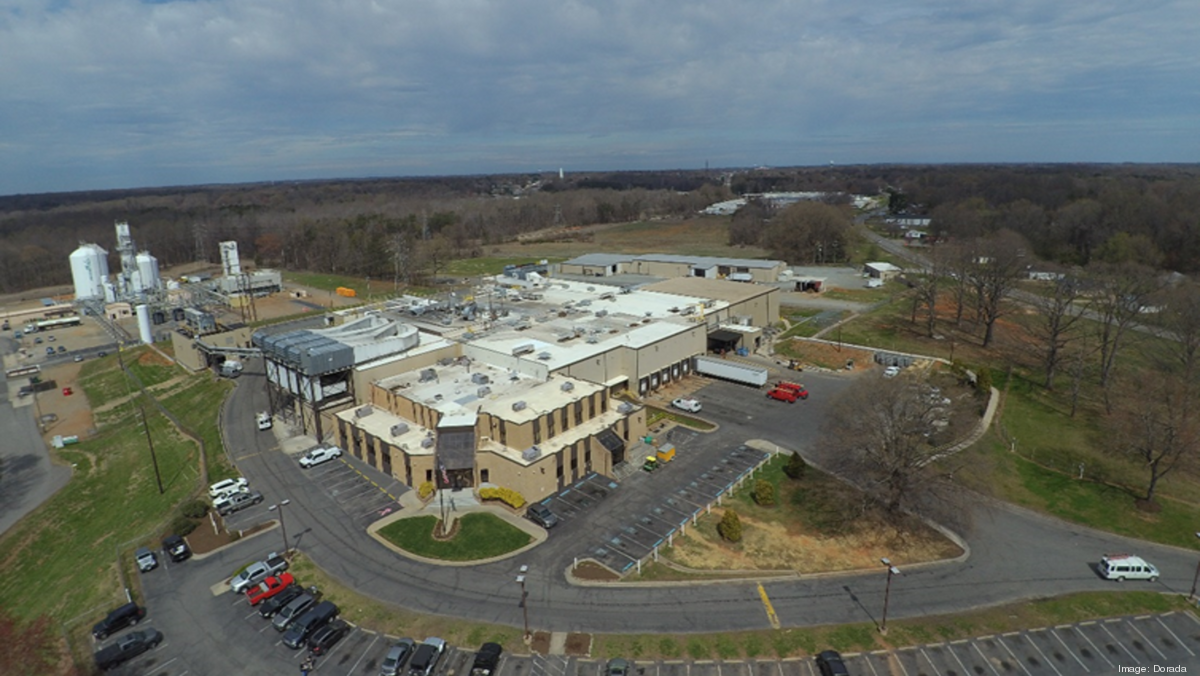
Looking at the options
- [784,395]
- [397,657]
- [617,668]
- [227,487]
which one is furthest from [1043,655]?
[227,487]

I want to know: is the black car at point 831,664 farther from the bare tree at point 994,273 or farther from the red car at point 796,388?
the bare tree at point 994,273

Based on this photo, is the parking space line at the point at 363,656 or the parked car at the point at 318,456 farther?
the parked car at the point at 318,456

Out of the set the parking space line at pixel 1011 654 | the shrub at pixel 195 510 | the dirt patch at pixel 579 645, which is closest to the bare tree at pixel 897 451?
Answer: the parking space line at pixel 1011 654

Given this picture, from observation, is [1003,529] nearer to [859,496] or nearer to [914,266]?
[859,496]

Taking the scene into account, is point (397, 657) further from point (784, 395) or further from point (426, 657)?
point (784, 395)

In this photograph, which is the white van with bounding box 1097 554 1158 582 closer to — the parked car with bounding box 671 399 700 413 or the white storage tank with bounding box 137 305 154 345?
the parked car with bounding box 671 399 700 413

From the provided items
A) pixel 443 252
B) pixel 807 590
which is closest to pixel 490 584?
pixel 807 590
